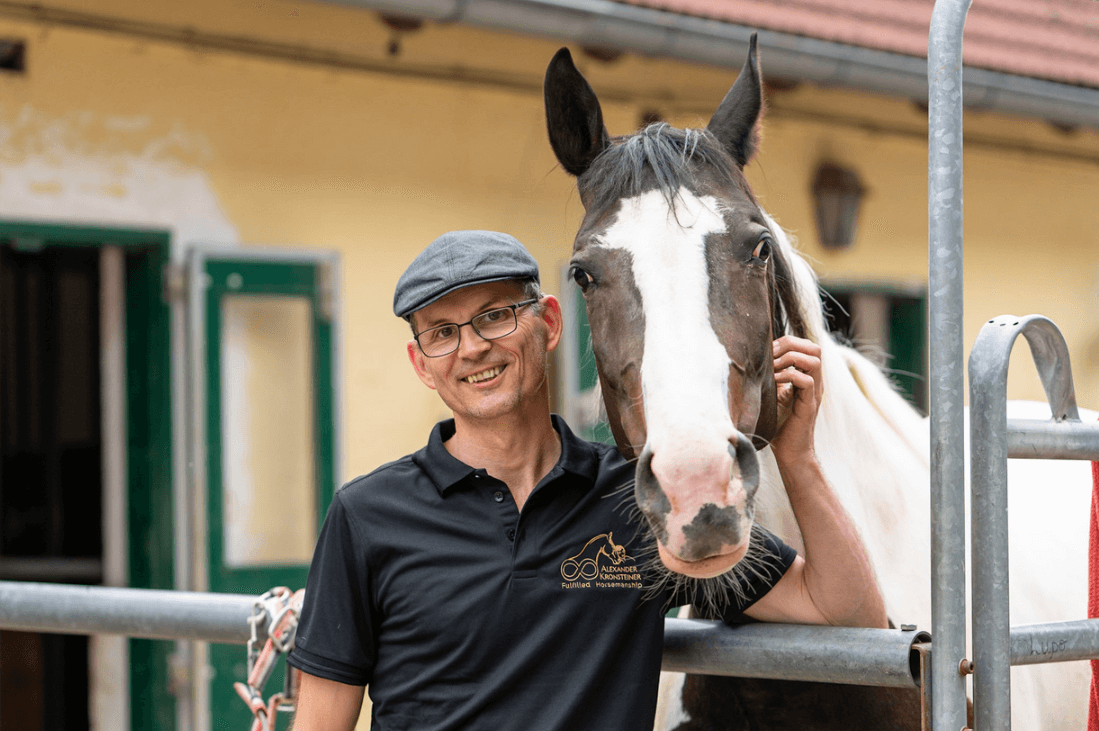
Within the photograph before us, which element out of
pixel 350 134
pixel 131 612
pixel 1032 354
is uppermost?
pixel 350 134

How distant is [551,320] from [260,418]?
304cm

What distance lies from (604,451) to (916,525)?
0.65m

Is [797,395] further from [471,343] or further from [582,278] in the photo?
[471,343]

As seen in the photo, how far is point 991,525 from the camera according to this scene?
53.9 inches

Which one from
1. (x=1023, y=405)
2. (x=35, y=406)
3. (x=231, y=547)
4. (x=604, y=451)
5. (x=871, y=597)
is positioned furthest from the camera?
(x=35, y=406)

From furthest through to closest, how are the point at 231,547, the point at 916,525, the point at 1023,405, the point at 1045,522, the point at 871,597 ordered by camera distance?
the point at 231,547, the point at 1023,405, the point at 1045,522, the point at 916,525, the point at 871,597

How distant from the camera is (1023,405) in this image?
3072mm

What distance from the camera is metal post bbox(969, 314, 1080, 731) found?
136 centimetres

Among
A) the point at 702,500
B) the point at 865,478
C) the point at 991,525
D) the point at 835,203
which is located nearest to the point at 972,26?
the point at 835,203

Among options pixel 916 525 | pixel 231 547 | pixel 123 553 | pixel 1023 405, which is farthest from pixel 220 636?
pixel 123 553

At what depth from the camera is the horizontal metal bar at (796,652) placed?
4.91 feet

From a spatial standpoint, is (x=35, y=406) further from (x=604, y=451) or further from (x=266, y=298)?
(x=604, y=451)

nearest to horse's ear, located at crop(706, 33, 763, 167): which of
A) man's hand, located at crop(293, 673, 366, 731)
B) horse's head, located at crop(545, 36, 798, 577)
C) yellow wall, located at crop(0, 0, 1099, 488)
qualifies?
horse's head, located at crop(545, 36, 798, 577)

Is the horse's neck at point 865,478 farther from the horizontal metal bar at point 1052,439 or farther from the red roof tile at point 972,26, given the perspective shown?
the red roof tile at point 972,26
